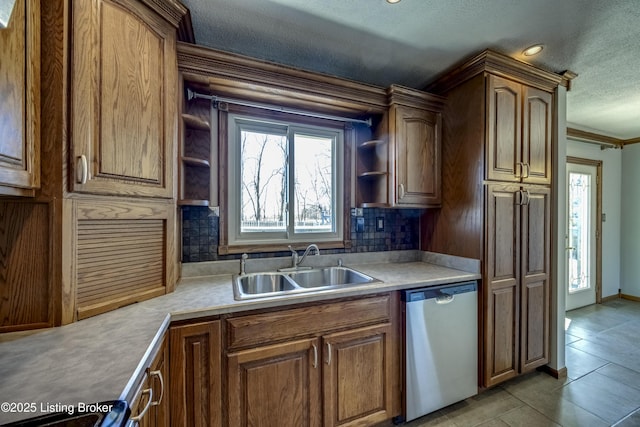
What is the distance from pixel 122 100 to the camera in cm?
115

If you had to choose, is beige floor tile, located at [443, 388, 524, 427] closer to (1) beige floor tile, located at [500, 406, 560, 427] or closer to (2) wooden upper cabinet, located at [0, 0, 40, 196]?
(1) beige floor tile, located at [500, 406, 560, 427]

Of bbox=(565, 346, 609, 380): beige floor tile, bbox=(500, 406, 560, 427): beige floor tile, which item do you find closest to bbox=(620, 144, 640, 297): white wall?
bbox=(565, 346, 609, 380): beige floor tile

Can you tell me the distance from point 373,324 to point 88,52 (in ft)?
6.26

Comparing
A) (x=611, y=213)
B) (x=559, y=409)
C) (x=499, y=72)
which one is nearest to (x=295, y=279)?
(x=559, y=409)

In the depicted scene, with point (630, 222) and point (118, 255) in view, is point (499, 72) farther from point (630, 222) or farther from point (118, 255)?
point (630, 222)

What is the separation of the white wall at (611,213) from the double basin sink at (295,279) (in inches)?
171

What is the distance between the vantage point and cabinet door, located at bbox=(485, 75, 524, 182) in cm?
187

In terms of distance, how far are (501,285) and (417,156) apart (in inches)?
45.5

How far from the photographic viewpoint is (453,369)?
69.4 inches

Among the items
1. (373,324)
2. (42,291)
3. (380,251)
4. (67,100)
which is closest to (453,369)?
(373,324)

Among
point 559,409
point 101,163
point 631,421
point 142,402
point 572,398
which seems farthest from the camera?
point 572,398

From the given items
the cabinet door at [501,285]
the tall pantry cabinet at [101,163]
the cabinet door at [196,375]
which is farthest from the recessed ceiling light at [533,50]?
the cabinet door at [196,375]

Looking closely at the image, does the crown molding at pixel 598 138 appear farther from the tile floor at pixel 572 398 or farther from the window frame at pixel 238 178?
the window frame at pixel 238 178

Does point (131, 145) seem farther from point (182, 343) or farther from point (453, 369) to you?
point (453, 369)
